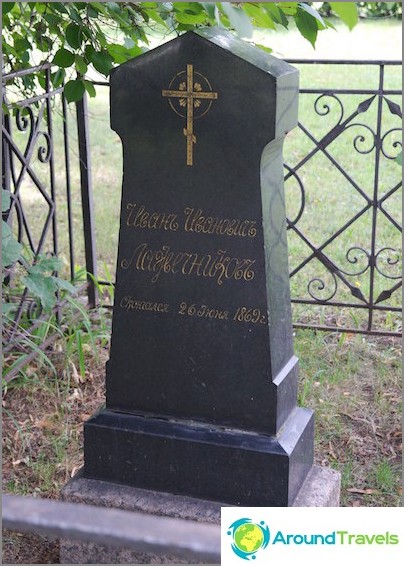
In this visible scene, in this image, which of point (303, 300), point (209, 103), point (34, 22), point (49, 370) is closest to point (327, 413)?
point (303, 300)

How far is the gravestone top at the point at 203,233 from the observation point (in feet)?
8.30

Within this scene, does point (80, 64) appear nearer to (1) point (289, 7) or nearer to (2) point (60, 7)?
(2) point (60, 7)

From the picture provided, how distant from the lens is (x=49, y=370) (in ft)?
13.3

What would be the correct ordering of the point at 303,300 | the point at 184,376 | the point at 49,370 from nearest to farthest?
the point at 184,376
the point at 49,370
the point at 303,300

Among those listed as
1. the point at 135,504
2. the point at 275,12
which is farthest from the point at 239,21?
the point at 135,504

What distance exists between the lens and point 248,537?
1969mm

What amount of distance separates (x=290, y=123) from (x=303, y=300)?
2044 mm

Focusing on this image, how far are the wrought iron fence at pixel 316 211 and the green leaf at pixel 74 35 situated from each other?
74 centimetres

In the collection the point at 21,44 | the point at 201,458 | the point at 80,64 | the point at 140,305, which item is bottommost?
the point at 201,458

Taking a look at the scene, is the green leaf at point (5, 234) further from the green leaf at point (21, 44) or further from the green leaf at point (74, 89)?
the green leaf at point (21, 44)

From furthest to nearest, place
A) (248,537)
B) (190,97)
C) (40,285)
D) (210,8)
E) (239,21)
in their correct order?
1. (40,285)
2. (190,97)
3. (210,8)
4. (239,21)
5. (248,537)

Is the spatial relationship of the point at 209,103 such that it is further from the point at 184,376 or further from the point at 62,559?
the point at 62,559

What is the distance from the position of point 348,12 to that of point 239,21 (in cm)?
29

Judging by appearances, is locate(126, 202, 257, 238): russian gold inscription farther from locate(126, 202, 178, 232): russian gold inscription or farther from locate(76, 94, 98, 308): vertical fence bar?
locate(76, 94, 98, 308): vertical fence bar
